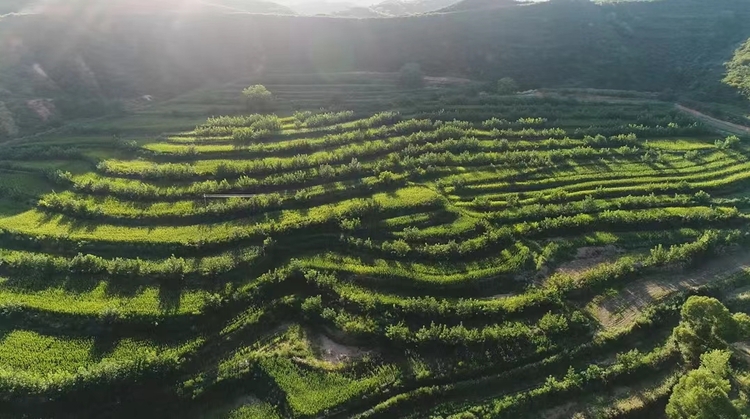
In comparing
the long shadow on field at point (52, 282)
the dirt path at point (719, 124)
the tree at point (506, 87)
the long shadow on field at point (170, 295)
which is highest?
the tree at point (506, 87)

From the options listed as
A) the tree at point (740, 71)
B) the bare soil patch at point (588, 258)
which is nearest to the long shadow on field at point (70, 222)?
the bare soil patch at point (588, 258)

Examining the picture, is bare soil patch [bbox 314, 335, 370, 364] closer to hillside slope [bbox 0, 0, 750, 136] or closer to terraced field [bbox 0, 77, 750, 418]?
terraced field [bbox 0, 77, 750, 418]

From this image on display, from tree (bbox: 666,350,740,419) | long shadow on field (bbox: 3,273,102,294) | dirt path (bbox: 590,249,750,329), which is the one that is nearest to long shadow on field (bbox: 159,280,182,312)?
long shadow on field (bbox: 3,273,102,294)

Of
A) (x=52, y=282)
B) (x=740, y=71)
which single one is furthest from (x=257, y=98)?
(x=740, y=71)

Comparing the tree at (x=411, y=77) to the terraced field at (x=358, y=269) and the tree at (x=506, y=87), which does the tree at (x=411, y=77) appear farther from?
the terraced field at (x=358, y=269)

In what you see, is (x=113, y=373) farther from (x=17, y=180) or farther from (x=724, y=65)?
(x=724, y=65)
